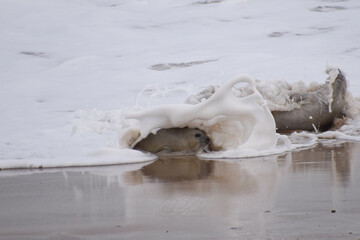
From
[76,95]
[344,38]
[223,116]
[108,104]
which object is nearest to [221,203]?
[223,116]

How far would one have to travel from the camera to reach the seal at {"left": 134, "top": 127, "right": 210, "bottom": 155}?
610 cm

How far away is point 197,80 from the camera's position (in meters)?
12.0

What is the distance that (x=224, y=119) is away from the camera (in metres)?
6.06

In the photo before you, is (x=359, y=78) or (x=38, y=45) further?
(x=38, y=45)

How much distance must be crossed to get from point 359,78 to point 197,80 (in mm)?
3202

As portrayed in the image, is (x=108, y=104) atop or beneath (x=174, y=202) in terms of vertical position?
beneath

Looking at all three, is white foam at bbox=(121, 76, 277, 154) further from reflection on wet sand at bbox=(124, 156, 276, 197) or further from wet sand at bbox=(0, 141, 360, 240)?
wet sand at bbox=(0, 141, 360, 240)

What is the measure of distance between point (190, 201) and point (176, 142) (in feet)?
8.89

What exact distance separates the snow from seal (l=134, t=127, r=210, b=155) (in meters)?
0.33

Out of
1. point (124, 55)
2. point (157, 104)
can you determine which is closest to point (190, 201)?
point (157, 104)

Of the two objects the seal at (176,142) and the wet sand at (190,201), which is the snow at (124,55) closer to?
the seal at (176,142)

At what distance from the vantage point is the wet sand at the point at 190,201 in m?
2.76

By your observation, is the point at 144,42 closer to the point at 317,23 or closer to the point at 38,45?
the point at 38,45

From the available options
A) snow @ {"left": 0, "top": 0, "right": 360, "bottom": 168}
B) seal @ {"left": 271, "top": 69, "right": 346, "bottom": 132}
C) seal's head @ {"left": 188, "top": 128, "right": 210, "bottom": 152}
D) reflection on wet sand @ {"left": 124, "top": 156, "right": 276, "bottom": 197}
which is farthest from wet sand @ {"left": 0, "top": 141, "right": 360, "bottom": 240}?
seal @ {"left": 271, "top": 69, "right": 346, "bottom": 132}
